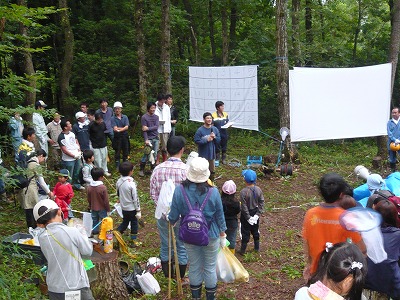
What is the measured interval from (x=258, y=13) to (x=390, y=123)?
395 inches

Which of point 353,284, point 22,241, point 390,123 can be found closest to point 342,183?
point 353,284

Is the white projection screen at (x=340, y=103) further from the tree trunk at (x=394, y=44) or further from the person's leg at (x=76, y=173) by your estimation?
the person's leg at (x=76, y=173)

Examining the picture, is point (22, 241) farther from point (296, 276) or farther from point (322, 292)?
point (322, 292)

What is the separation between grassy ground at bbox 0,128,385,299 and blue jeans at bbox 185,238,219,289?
727 mm

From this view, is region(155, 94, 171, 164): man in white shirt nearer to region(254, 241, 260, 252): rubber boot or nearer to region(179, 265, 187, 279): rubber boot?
region(254, 241, 260, 252): rubber boot

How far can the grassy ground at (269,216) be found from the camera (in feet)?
16.7

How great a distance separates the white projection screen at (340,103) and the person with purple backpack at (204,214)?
6554 millimetres

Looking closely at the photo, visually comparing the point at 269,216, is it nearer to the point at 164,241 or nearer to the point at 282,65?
the point at 164,241

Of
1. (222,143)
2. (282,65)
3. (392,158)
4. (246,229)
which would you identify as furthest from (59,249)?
(392,158)

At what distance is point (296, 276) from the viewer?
5.52m

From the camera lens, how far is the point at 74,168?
358 inches

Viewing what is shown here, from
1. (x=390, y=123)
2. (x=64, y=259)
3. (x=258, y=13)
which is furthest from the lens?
(x=258, y=13)

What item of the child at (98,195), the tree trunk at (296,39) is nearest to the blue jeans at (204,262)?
the child at (98,195)

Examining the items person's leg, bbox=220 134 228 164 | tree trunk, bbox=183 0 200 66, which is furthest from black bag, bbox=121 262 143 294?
tree trunk, bbox=183 0 200 66
